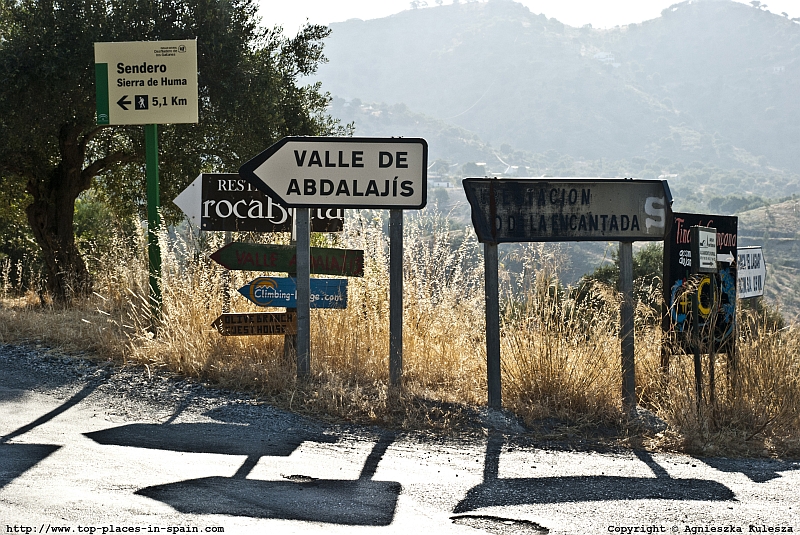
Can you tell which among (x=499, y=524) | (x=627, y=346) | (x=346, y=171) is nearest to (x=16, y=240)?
(x=346, y=171)

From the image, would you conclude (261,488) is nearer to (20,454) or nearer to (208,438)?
(208,438)

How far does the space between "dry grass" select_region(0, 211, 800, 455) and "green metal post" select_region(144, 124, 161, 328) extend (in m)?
0.11

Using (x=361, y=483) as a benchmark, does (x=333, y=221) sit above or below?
above

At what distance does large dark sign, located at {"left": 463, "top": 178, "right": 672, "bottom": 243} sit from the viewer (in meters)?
5.99

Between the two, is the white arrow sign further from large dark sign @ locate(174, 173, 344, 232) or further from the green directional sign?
large dark sign @ locate(174, 173, 344, 232)

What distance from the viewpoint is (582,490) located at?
419 centimetres

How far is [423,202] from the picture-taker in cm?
609

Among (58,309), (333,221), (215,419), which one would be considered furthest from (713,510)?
(58,309)

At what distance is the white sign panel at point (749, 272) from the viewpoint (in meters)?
7.10

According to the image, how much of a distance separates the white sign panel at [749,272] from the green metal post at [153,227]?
5138 mm

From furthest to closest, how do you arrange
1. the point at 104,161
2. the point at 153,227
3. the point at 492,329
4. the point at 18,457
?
the point at 104,161, the point at 153,227, the point at 492,329, the point at 18,457

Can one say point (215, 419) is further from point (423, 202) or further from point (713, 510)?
point (713, 510)

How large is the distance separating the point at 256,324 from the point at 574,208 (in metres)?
2.62

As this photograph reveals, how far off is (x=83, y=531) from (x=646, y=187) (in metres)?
4.55
